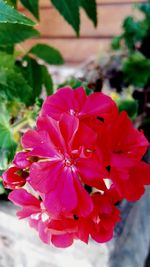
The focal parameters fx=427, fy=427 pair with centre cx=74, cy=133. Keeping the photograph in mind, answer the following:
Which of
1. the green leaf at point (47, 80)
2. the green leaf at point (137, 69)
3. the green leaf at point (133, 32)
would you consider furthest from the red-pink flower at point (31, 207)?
the green leaf at point (133, 32)

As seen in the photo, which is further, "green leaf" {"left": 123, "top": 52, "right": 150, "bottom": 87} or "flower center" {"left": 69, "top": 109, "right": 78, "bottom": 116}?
"green leaf" {"left": 123, "top": 52, "right": 150, "bottom": 87}

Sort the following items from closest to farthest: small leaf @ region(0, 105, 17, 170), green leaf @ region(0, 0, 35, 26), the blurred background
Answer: green leaf @ region(0, 0, 35, 26)
small leaf @ region(0, 105, 17, 170)
the blurred background

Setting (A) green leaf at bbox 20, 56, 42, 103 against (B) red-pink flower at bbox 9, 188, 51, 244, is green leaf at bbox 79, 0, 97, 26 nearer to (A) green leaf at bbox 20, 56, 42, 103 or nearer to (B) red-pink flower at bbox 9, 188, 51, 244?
(A) green leaf at bbox 20, 56, 42, 103

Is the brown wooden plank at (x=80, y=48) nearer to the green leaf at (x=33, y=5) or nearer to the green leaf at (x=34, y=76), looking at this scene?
the green leaf at (x=34, y=76)

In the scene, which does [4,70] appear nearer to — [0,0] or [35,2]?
[35,2]

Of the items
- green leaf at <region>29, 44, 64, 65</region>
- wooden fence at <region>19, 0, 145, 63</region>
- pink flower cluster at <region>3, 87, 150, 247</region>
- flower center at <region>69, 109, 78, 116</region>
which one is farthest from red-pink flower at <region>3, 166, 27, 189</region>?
wooden fence at <region>19, 0, 145, 63</region>

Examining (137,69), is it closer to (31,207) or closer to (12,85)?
(12,85)

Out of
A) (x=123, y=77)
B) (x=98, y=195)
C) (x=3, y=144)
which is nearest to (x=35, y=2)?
(x=3, y=144)
